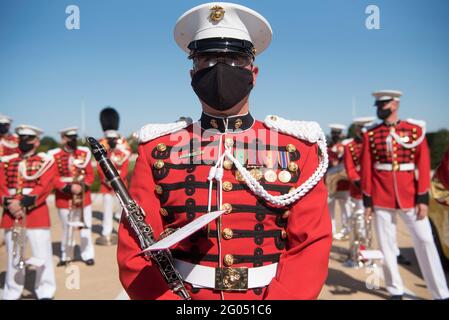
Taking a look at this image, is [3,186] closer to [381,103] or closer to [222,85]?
[222,85]

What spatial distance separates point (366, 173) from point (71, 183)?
561 cm

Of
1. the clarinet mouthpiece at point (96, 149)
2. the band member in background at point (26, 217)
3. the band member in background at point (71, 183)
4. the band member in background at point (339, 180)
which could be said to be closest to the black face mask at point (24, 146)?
the band member in background at point (26, 217)

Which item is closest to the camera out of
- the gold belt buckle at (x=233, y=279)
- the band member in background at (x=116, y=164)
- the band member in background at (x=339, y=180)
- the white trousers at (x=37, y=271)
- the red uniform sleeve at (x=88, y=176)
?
the gold belt buckle at (x=233, y=279)

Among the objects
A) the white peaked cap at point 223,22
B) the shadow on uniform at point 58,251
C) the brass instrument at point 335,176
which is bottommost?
the shadow on uniform at point 58,251

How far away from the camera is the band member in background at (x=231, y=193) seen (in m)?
1.94

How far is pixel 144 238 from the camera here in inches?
75.2

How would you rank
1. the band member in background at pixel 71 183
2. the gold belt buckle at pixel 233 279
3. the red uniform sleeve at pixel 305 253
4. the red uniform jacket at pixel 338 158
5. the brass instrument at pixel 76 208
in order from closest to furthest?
the red uniform sleeve at pixel 305 253, the gold belt buckle at pixel 233 279, the brass instrument at pixel 76 208, the band member in background at pixel 71 183, the red uniform jacket at pixel 338 158

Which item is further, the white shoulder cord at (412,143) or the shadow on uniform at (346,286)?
the shadow on uniform at (346,286)

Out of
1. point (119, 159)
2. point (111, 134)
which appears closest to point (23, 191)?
point (119, 159)

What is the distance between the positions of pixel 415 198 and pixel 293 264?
13.0ft

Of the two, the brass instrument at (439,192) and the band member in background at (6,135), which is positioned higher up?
the band member in background at (6,135)

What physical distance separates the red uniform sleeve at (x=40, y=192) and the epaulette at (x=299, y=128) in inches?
178

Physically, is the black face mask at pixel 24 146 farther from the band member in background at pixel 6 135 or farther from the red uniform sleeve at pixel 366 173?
the red uniform sleeve at pixel 366 173
